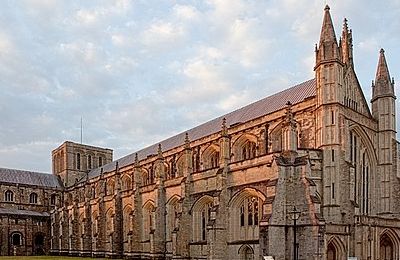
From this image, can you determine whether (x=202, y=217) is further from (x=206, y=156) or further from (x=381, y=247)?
(x=381, y=247)

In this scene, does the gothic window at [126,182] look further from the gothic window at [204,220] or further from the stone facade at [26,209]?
the gothic window at [204,220]

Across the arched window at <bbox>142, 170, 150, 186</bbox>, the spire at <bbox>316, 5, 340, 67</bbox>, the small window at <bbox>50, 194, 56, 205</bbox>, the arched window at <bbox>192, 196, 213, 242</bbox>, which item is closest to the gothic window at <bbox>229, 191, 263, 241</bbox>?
the arched window at <bbox>192, 196, 213, 242</bbox>

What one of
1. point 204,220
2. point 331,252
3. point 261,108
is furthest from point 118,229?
point 331,252

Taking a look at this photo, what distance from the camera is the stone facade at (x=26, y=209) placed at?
73812 mm

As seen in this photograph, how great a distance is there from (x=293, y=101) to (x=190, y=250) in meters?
15.8

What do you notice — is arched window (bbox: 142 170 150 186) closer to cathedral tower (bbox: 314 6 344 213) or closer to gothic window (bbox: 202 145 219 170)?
gothic window (bbox: 202 145 219 170)

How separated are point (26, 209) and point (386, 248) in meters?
61.6

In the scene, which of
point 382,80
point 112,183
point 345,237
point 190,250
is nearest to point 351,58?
point 382,80

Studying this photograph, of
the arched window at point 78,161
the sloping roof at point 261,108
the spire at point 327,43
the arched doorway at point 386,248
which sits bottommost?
the arched doorway at point 386,248

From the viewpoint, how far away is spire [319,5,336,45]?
126 feet

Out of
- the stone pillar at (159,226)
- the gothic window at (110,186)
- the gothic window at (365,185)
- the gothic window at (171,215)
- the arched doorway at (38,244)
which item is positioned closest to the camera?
the gothic window at (365,185)

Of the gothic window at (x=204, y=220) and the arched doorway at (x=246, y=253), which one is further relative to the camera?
the gothic window at (x=204, y=220)

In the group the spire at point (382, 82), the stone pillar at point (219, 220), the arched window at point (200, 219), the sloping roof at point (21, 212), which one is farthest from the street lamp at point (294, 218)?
the sloping roof at point (21, 212)

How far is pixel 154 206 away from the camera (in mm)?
49031
